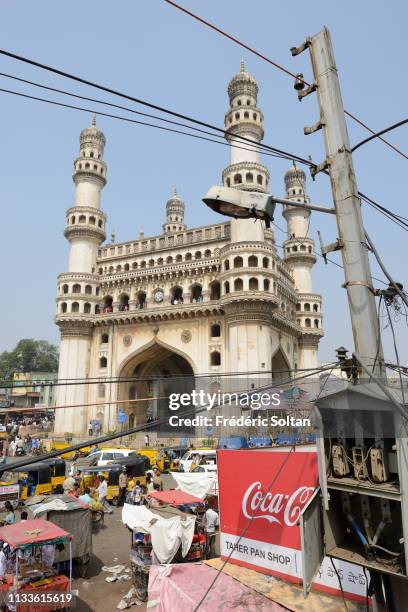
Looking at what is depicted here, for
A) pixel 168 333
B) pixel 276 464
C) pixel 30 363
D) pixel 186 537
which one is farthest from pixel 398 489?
pixel 30 363

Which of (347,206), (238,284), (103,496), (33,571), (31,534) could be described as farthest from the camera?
(238,284)

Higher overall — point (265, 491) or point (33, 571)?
point (265, 491)

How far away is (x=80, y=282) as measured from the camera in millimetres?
35062

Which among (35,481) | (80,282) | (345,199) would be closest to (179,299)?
(80,282)

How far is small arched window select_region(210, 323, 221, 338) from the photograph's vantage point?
103 ft

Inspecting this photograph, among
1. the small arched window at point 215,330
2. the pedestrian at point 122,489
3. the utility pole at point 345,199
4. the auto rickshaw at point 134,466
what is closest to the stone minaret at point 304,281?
the small arched window at point 215,330

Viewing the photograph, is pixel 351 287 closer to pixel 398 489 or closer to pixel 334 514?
pixel 398 489

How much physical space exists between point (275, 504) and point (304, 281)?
112 feet

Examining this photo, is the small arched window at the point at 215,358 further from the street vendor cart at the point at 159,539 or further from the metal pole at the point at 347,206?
the metal pole at the point at 347,206

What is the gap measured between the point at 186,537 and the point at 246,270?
2140 cm

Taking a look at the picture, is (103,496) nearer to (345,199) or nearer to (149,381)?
(345,199)

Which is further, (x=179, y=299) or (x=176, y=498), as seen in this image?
(x=179, y=299)

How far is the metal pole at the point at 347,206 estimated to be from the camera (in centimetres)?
476

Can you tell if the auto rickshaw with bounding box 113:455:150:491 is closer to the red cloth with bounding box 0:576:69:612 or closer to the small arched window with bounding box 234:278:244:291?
the red cloth with bounding box 0:576:69:612
